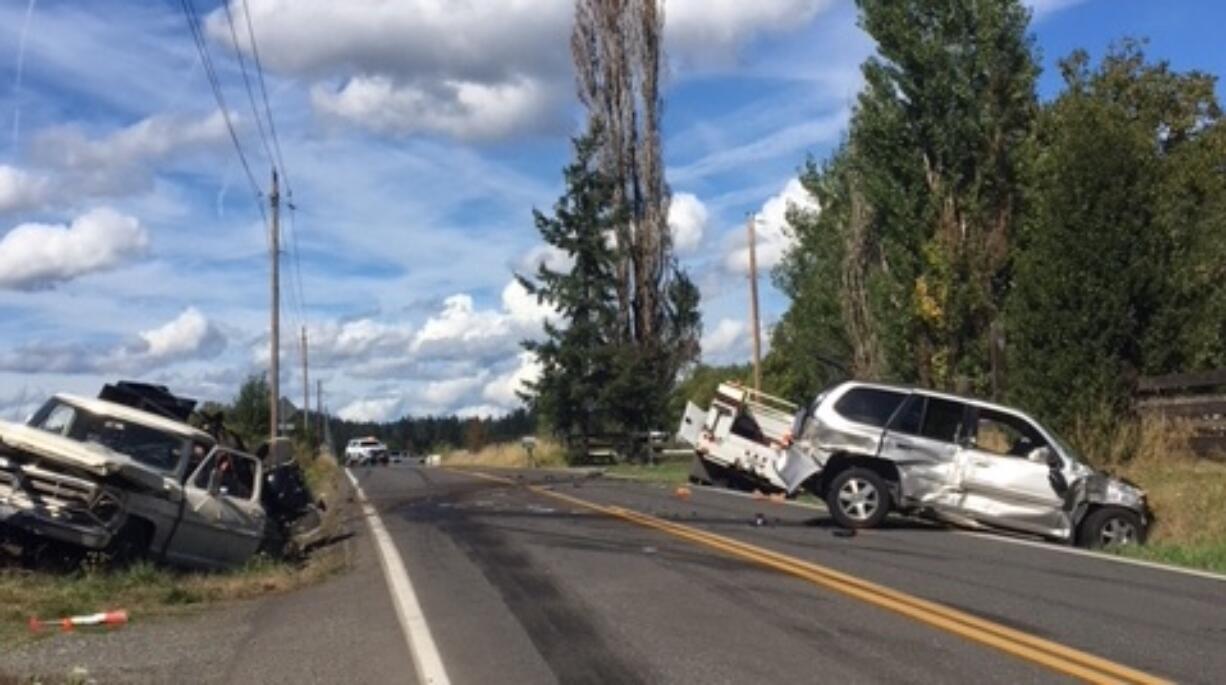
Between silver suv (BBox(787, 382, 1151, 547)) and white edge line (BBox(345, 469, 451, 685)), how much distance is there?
5.72 m

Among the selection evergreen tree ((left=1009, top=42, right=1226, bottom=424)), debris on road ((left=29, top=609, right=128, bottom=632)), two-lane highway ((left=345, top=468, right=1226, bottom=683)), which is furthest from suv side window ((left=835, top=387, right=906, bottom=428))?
debris on road ((left=29, top=609, right=128, bottom=632))

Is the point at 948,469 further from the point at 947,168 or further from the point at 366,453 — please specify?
the point at 366,453

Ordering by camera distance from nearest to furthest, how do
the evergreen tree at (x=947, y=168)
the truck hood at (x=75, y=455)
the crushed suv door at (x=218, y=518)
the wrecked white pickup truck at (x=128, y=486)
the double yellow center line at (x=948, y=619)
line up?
the double yellow center line at (x=948, y=619) → the wrecked white pickup truck at (x=128, y=486) → the truck hood at (x=75, y=455) → the crushed suv door at (x=218, y=518) → the evergreen tree at (x=947, y=168)

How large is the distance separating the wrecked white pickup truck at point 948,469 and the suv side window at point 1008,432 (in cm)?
1

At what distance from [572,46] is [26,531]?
40554 millimetres


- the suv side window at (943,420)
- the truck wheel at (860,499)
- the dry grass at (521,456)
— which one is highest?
the dry grass at (521,456)

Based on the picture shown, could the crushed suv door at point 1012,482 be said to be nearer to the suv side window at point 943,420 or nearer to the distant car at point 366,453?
the suv side window at point 943,420

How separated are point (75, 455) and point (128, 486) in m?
0.61

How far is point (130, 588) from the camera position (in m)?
13.0

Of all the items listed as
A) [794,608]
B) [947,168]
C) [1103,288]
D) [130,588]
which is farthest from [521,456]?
[794,608]

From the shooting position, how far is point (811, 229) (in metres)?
49.2

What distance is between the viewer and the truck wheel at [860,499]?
56.5ft

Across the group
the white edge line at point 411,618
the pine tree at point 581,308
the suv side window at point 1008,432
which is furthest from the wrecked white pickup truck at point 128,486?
the pine tree at point 581,308

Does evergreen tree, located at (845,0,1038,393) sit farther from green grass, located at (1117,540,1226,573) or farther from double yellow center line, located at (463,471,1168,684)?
double yellow center line, located at (463,471,1168,684)
